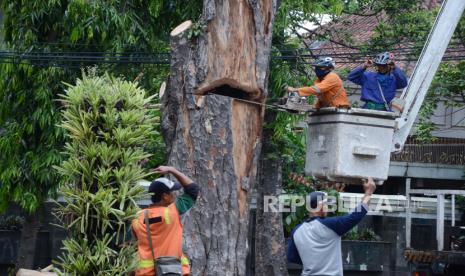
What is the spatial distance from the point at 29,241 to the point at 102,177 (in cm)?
807

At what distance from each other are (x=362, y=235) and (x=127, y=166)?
35.1 feet

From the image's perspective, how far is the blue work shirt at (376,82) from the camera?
38.2 feet

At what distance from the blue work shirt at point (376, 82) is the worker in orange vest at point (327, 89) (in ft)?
1.37

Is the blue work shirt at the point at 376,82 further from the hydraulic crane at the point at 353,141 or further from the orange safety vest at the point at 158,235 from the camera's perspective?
the orange safety vest at the point at 158,235

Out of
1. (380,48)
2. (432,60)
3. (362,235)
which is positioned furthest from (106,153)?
(362,235)

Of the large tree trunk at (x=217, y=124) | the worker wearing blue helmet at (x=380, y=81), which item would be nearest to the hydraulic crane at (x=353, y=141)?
the worker wearing blue helmet at (x=380, y=81)

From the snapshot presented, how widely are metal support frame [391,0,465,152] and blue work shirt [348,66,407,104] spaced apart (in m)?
0.39

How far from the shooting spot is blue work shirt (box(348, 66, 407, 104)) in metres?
11.6

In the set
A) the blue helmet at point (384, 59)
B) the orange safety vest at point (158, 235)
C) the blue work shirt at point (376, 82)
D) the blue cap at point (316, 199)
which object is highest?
the blue helmet at point (384, 59)

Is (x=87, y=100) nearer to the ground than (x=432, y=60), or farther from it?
nearer to the ground

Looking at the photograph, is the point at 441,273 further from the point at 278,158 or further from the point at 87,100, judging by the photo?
the point at 87,100

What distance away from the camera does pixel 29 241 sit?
1647 cm

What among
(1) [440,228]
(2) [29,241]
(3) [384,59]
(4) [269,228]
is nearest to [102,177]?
(3) [384,59]

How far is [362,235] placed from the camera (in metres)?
18.9
